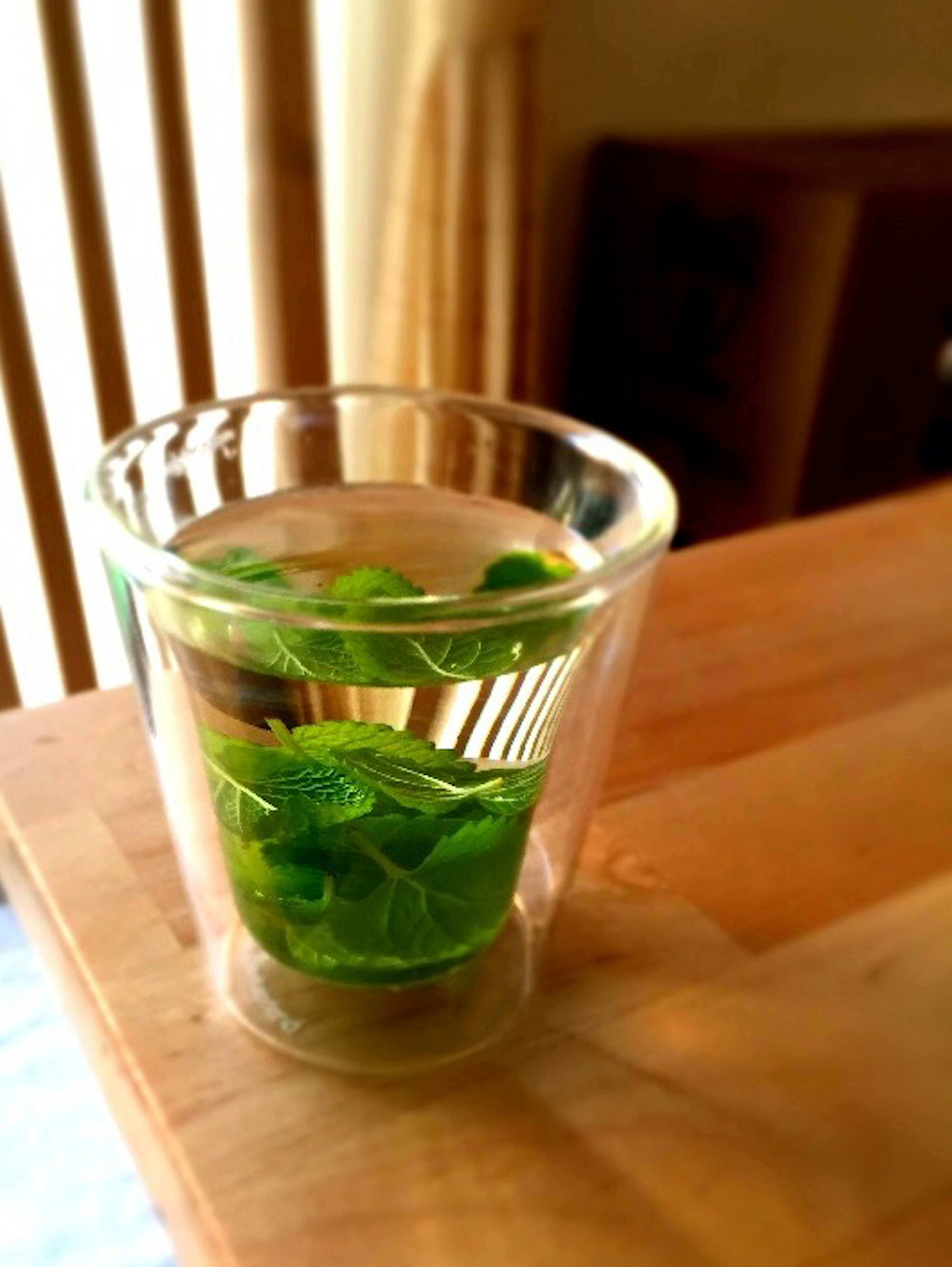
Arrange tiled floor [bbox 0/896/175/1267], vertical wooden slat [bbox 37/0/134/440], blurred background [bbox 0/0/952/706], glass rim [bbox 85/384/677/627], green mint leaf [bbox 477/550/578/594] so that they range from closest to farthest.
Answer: glass rim [bbox 85/384/677/627] → green mint leaf [bbox 477/550/578/594] → tiled floor [bbox 0/896/175/1267] → vertical wooden slat [bbox 37/0/134/440] → blurred background [bbox 0/0/952/706]

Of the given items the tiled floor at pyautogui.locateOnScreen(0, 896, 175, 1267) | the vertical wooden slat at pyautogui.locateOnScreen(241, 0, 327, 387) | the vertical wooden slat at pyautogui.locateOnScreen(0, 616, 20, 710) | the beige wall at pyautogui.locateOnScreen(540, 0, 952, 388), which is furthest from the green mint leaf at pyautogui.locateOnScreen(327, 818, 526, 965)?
the beige wall at pyautogui.locateOnScreen(540, 0, 952, 388)

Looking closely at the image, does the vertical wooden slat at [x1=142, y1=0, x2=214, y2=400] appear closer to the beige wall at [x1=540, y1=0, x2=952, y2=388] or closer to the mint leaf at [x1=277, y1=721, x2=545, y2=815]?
the beige wall at [x1=540, y1=0, x2=952, y2=388]

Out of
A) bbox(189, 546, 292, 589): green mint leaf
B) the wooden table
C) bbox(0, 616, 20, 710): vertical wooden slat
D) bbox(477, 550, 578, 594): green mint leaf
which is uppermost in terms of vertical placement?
bbox(189, 546, 292, 589): green mint leaf

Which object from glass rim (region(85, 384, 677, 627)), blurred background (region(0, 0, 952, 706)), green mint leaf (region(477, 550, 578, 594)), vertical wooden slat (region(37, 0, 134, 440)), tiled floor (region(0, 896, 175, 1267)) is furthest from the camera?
blurred background (region(0, 0, 952, 706))

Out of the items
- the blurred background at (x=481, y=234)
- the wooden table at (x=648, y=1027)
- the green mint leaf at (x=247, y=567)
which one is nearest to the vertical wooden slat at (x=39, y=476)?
the blurred background at (x=481, y=234)

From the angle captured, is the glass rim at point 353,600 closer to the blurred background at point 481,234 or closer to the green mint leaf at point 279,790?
the green mint leaf at point 279,790

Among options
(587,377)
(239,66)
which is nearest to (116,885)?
(239,66)

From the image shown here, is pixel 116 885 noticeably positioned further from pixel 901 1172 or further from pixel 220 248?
pixel 220 248
